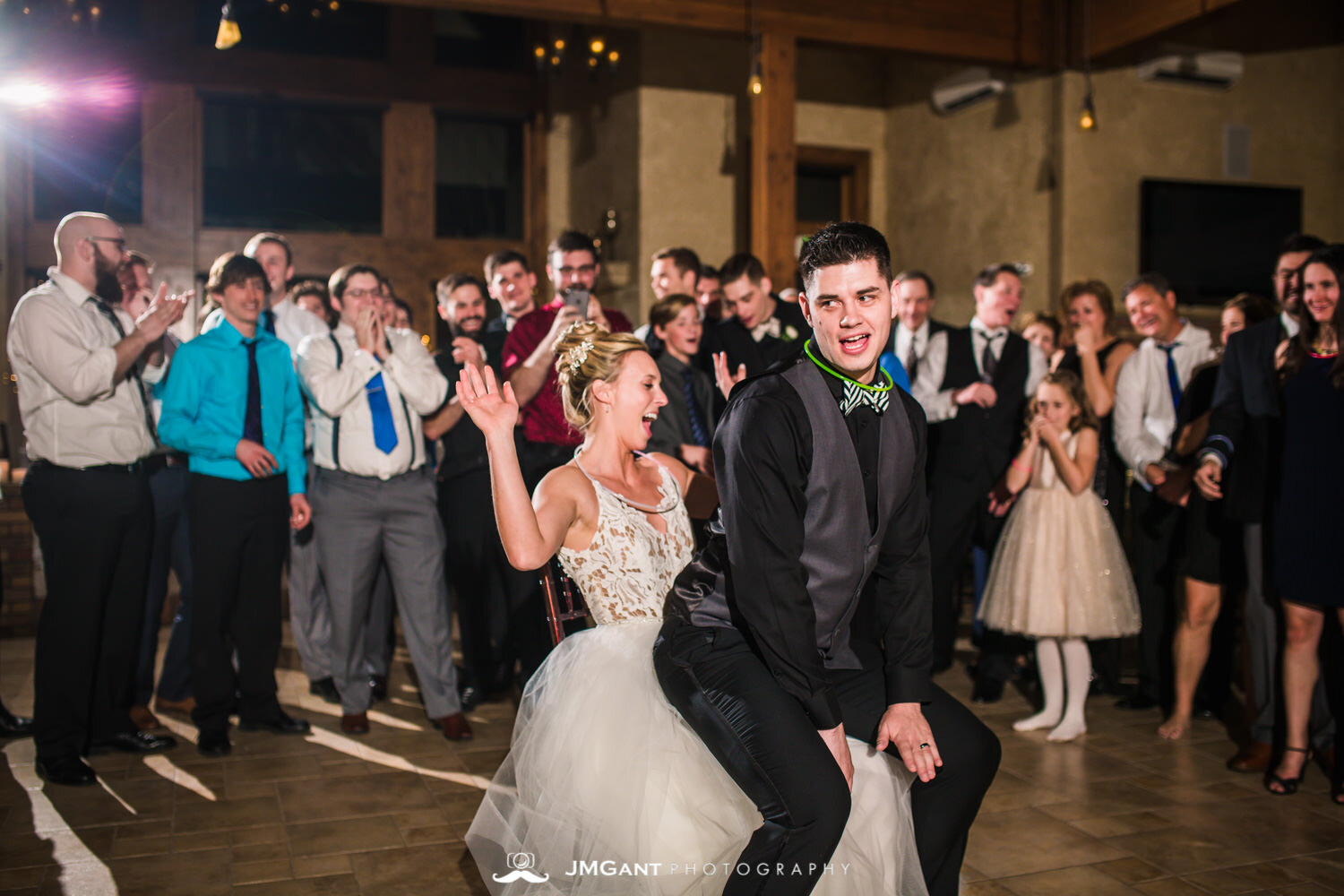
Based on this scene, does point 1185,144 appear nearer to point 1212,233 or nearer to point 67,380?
point 1212,233

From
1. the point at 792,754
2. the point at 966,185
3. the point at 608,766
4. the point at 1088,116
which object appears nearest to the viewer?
the point at 792,754

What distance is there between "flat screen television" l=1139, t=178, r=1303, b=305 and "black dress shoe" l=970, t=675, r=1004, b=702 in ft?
16.8

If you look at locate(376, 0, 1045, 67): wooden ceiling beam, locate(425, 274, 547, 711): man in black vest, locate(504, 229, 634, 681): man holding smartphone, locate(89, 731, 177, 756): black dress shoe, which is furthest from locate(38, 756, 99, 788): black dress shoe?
locate(376, 0, 1045, 67): wooden ceiling beam

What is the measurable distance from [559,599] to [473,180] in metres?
9.90

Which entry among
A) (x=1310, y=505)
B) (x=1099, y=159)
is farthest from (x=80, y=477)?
(x=1099, y=159)

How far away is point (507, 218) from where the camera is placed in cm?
1188

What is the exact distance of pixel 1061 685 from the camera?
404 cm

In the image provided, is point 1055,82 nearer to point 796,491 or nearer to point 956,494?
point 956,494

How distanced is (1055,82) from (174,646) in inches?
287

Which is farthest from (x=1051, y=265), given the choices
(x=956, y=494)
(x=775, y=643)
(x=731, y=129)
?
(x=775, y=643)

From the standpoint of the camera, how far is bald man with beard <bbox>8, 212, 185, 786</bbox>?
3514mm

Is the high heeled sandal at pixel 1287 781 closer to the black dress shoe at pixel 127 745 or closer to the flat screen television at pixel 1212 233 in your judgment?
the black dress shoe at pixel 127 745

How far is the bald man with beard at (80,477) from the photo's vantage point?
351 cm

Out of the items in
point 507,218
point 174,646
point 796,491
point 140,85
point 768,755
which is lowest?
point 174,646
